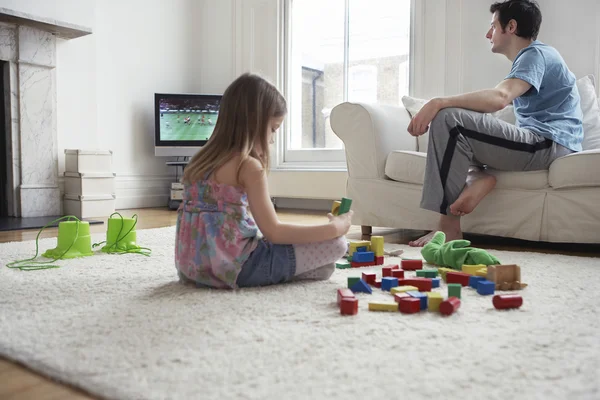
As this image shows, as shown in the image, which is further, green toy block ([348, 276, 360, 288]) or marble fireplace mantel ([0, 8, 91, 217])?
marble fireplace mantel ([0, 8, 91, 217])

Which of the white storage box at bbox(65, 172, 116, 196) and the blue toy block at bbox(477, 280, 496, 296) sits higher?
the white storage box at bbox(65, 172, 116, 196)

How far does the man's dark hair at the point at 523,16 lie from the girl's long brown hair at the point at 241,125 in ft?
4.89

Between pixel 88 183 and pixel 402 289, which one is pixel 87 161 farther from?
pixel 402 289

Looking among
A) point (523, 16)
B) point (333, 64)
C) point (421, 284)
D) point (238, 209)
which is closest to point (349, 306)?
point (421, 284)

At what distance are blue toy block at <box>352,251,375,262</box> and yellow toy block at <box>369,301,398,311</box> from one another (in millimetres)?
620

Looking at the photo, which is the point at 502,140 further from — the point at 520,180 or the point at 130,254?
the point at 130,254

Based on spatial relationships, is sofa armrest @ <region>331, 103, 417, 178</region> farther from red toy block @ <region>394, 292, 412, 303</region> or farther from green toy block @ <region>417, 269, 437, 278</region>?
red toy block @ <region>394, 292, 412, 303</region>

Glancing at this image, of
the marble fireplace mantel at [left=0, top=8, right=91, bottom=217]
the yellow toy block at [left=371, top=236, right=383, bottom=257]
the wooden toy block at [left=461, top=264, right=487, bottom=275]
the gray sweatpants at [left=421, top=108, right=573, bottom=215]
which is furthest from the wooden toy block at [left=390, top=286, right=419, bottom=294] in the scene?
the marble fireplace mantel at [left=0, top=8, right=91, bottom=217]

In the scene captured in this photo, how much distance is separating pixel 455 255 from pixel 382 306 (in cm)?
62

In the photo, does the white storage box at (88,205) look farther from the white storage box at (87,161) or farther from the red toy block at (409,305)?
the red toy block at (409,305)

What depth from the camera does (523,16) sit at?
2.41 meters

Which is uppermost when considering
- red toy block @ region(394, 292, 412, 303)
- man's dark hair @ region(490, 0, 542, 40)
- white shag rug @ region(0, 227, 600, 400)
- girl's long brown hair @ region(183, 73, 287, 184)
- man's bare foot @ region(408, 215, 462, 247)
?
man's dark hair @ region(490, 0, 542, 40)

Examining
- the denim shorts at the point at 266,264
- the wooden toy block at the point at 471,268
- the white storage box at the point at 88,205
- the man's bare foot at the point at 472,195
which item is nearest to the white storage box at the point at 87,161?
the white storage box at the point at 88,205

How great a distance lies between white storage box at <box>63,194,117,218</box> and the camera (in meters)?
3.87
